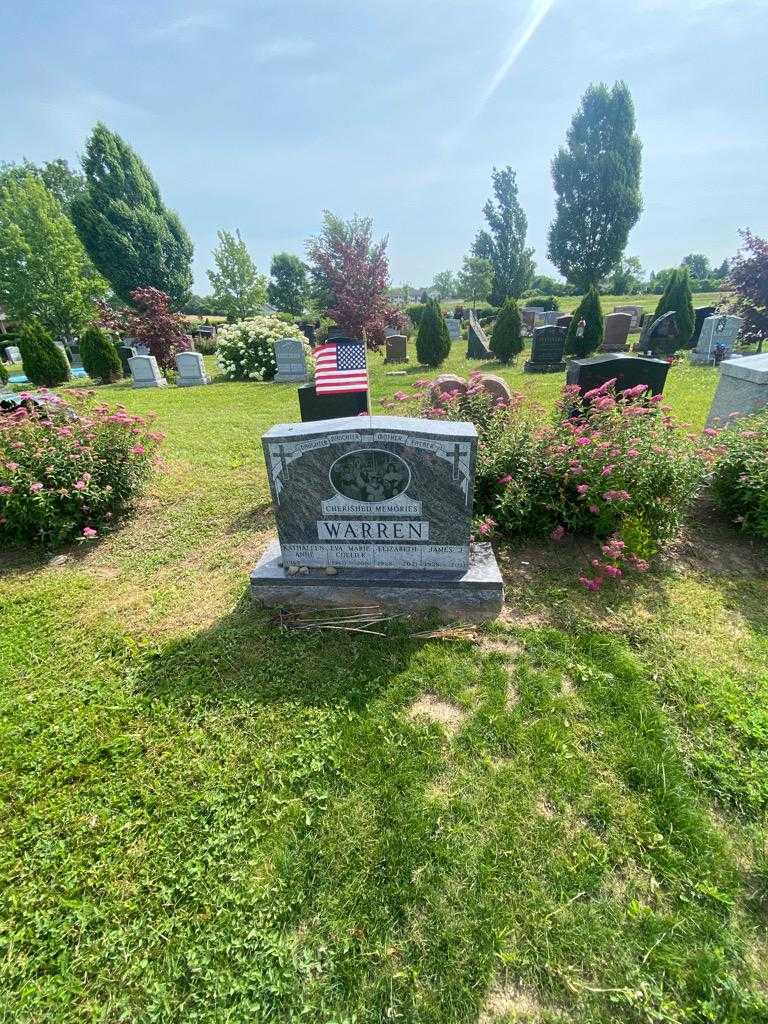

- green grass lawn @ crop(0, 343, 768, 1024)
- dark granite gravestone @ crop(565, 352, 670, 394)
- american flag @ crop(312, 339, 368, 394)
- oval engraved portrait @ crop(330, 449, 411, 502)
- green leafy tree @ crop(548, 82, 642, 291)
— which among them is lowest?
green grass lawn @ crop(0, 343, 768, 1024)

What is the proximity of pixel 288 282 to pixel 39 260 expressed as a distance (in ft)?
95.2

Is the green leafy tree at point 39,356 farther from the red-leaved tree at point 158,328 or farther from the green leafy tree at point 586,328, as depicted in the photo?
the green leafy tree at point 586,328

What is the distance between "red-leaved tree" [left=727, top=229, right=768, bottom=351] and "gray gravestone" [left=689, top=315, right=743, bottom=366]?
0.32 meters

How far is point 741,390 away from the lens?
18.4 ft

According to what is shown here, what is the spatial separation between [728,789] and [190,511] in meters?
5.48

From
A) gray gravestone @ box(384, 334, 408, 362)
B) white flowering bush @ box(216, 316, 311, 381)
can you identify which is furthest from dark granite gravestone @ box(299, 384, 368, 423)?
gray gravestone @ box(384, 334, 408, 362)

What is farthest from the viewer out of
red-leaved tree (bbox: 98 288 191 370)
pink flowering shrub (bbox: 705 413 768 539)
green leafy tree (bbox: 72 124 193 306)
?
green leafy tree (bbox: 72 124 193 306)

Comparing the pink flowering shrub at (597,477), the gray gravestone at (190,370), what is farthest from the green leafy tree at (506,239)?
the pink flowering shrub at (597,477)

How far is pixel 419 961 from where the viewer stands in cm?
179

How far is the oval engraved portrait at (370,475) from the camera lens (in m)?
3.37

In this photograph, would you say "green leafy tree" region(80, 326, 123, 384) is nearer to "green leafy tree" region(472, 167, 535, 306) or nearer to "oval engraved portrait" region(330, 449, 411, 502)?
"oval engraved portrait" region(330, 449, 411, 502)

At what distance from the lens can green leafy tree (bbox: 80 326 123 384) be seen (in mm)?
16281

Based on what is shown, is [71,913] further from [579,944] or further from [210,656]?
[579,944]

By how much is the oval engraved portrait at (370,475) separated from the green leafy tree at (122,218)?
32894 mm
